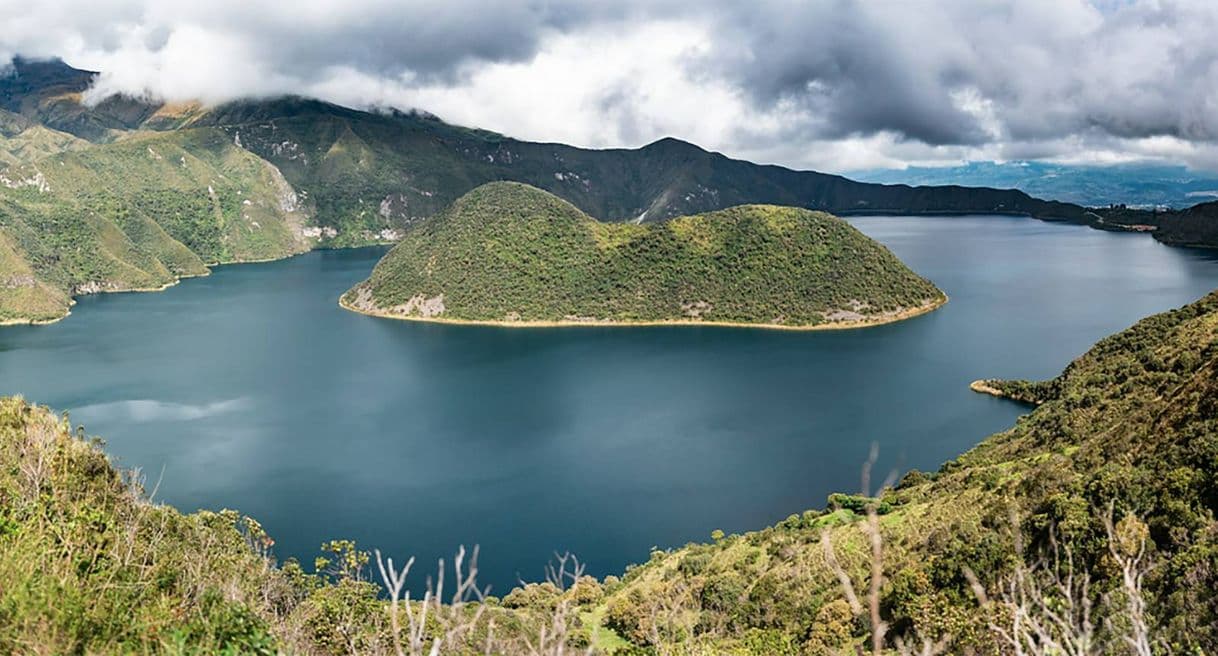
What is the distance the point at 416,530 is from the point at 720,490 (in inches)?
665

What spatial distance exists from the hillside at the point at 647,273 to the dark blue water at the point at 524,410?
5.46 m

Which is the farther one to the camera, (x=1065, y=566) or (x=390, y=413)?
(x=390, y=413)

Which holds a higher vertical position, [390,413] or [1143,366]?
[1143,366]

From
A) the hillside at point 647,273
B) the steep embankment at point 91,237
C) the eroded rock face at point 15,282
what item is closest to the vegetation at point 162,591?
the hillside at point 647,273

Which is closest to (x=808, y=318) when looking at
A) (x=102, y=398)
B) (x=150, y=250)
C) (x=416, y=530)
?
(x=416, y=530)

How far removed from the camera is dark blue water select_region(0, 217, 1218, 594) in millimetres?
43219

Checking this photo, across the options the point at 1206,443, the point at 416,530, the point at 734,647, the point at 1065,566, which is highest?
the point at 1206,443

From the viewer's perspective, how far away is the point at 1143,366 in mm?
39688

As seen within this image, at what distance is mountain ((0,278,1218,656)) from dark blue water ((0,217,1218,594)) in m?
9.19

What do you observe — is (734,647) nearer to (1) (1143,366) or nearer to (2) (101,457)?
(2) (101,457)

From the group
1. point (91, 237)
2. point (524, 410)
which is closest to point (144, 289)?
point (91, 237)

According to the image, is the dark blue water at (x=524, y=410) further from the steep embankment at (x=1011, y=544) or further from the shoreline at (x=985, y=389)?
the steep embankment at (x=1011, y=544)

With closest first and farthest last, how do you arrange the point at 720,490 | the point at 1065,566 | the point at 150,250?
the point at 1065,566, the point at 720,490, the point at 150,250

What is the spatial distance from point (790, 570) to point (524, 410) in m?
36.9
